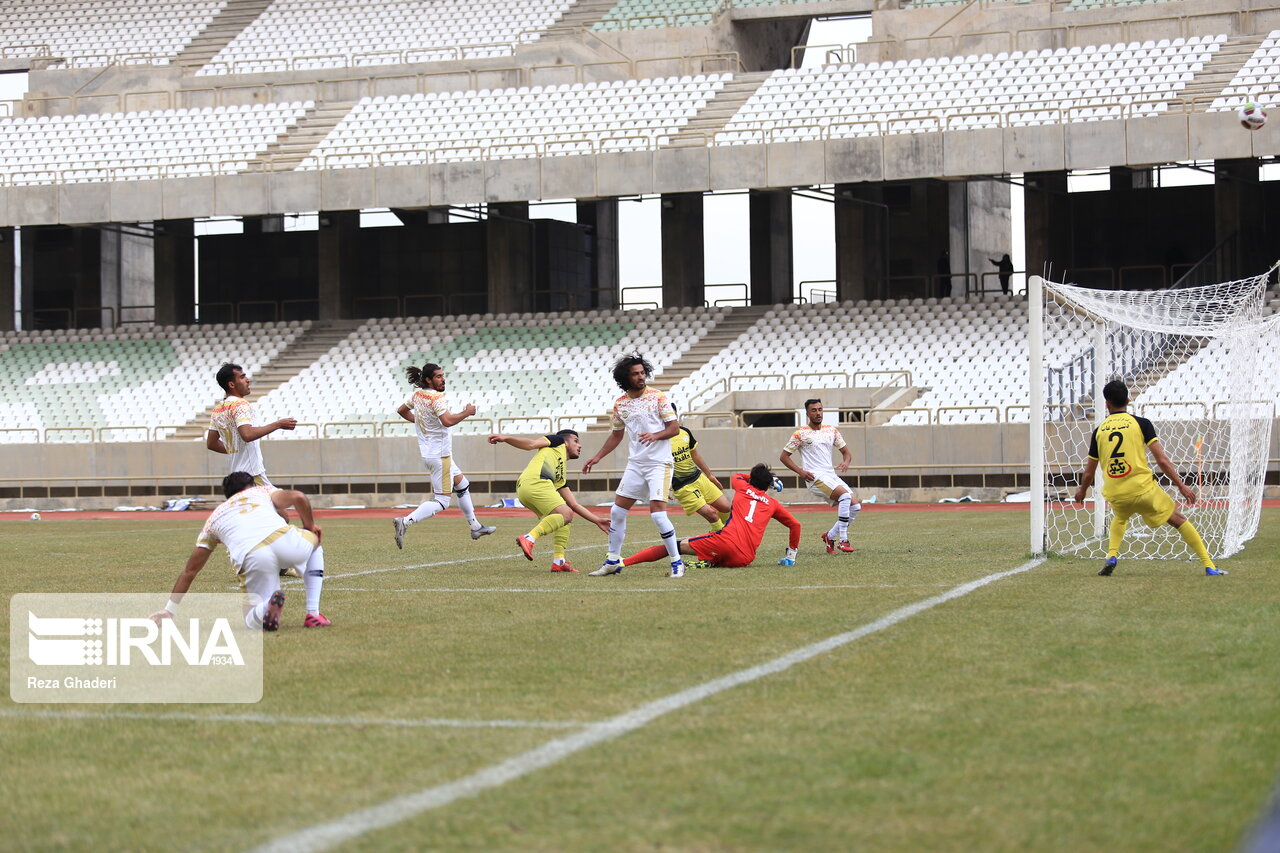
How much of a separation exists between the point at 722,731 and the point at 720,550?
7.83 meters

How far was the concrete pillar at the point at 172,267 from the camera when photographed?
43.9 m

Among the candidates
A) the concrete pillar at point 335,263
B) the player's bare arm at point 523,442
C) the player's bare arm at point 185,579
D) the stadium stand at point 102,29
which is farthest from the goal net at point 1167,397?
the stadium stand at point 102,29

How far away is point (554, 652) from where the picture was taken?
326 inches

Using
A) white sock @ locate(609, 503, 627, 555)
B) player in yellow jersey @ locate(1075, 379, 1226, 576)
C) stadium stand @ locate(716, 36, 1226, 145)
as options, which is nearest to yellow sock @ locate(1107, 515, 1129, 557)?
player in yellow jersey @ locate(1075, 379, 1226, 576)

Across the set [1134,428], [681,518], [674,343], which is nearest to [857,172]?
[674,343]

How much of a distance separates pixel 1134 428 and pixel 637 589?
161 inches

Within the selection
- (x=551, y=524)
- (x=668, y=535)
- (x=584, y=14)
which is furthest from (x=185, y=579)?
(x=584, y=14)

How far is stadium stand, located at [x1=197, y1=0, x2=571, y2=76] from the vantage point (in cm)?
4453

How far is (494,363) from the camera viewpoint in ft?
122

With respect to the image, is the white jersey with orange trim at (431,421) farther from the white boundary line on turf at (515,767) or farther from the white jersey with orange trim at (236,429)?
the white boundary line on turf at (515,767)

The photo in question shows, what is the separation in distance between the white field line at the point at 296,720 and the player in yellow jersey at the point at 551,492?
7.40 meters

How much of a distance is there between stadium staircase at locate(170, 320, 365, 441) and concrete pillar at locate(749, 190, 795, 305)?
1093 centimetres

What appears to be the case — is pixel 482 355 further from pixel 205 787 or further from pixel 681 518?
pixel 205 787

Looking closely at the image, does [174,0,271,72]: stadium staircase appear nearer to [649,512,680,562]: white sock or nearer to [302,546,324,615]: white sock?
[649,512,680,562]: white sock
